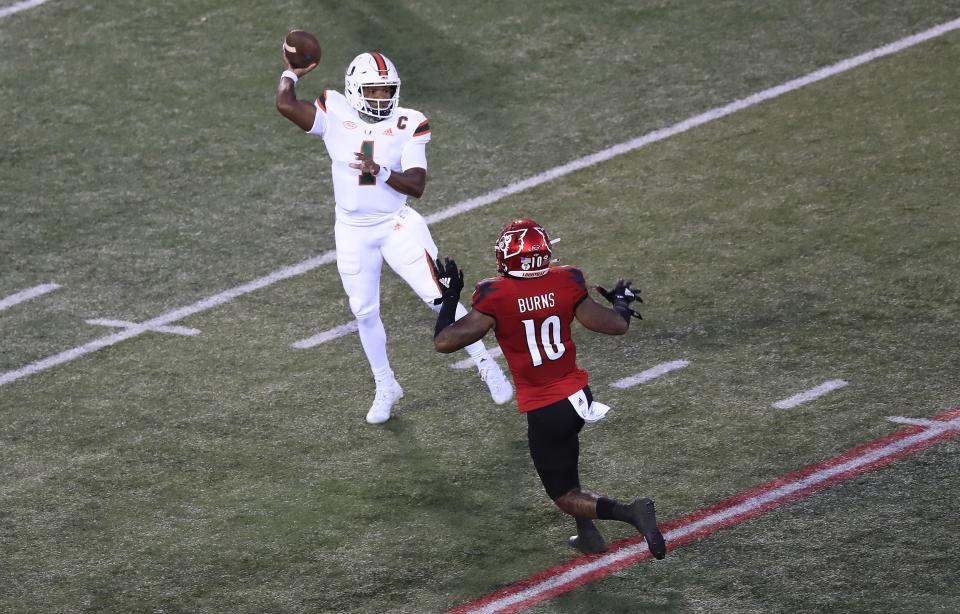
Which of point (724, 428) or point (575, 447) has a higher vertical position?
point (575, 447)

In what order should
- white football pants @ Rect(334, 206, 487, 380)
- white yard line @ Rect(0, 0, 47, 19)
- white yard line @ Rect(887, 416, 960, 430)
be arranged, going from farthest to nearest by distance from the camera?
white yard line @ Rect(0, 0, 47, 19), white football pants @ Rect(334, 206, 487, 380), white yard line @ Rect(887, 416, 960, 430)

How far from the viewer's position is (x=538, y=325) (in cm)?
698

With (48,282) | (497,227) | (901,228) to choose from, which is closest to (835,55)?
(901,228)

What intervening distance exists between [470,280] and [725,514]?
3.77 m

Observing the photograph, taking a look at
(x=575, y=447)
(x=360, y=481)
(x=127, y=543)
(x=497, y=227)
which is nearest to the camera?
(x=575, y=447)

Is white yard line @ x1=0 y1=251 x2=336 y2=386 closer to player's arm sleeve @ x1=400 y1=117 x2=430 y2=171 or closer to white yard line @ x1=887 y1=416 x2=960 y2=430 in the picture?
player's arm sleeve @ x1=400 y1=117 x2=430 y2=171

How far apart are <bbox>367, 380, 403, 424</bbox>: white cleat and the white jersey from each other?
3.35 ft

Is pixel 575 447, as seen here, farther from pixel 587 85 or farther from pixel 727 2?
pixel 727 2

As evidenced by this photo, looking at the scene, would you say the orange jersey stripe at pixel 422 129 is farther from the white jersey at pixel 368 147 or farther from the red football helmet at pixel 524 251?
the red football helmet at pixel 524 251

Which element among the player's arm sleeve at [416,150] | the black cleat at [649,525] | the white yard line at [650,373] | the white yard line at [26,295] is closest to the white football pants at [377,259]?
the player's arm sleeve at [416,150]

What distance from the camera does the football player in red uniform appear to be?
6.94 metres

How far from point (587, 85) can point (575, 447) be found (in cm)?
692

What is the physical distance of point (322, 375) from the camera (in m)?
9.68

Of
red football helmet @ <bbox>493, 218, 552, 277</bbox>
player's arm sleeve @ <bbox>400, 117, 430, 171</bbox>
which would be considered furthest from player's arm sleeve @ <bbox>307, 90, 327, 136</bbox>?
red football helmet @ <bbox>493, 218, 552, 277</bbox>
